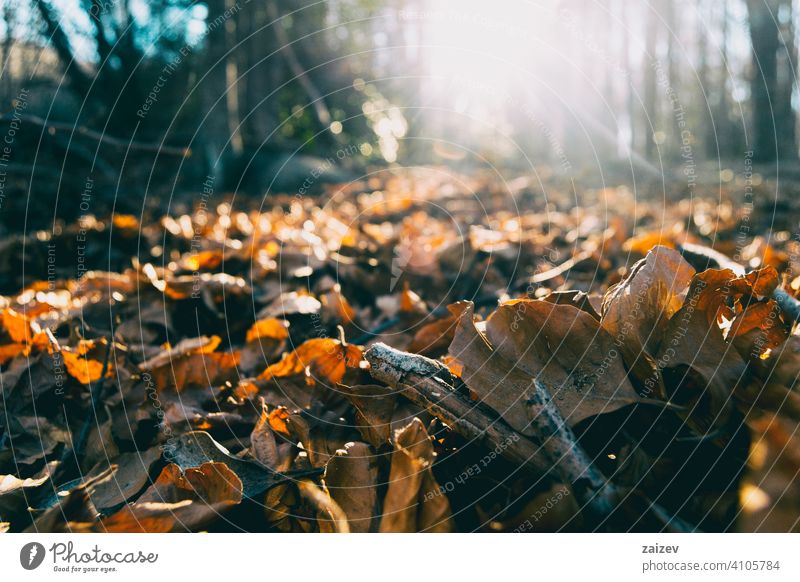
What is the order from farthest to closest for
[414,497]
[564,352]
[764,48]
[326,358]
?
[764,48] → [326,358] → [564,352] → [414,497]

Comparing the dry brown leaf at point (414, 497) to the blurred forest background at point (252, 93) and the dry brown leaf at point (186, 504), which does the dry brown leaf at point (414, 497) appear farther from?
the blurred forest background at point (252, 93)

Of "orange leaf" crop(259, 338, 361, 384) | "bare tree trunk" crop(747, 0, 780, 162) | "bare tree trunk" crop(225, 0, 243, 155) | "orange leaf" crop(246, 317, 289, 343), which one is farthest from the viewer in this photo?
"bare tree trunk" crop(747, 0, 780, 162)

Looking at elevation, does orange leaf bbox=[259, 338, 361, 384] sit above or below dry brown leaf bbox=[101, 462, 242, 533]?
above

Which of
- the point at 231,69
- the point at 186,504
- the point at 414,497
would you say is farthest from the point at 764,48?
the point at 186,504

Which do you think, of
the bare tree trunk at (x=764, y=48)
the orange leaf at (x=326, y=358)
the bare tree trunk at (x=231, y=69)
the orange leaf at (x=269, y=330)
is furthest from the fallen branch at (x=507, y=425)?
the bare tree trunk at (x=764, y=48)

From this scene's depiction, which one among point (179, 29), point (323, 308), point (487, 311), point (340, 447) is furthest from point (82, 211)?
point (179, 29)

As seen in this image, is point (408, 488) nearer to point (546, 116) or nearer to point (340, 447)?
point (340, 447)

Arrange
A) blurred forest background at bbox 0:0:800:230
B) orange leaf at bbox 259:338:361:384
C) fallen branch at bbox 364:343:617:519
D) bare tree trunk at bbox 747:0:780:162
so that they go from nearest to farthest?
fallen branch at bbox 364:343:617:519 < orange leaf at bbox 259:338:361:384 < blurred forest background at bbox 0:0:800:230 < bare tree trunk at bbox 747:0:780:162

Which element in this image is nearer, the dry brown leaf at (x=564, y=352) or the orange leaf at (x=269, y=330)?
the dry brown leaf at (x=564, y=352)

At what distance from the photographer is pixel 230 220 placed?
2590 mm

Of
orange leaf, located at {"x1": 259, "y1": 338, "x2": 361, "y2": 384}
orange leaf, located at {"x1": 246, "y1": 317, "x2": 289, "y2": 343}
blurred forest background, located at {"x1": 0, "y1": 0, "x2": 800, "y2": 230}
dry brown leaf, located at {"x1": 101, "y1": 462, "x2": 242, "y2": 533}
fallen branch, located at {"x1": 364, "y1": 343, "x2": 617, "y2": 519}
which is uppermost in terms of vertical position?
blurred forest background, located at {"x1": 0, "y1": 0, "x2": 800, "y2": 230}

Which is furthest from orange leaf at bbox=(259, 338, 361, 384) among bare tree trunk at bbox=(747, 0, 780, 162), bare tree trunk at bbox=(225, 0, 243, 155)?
bare tree trunk at bbox=(747, 0, 780, 162)

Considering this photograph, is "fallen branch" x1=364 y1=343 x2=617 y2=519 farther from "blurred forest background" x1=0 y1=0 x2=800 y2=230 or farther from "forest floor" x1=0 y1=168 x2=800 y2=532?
"blurred forest background" x1=0 y1=0 x2=800 y2=230

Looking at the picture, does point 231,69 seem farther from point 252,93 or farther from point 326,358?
point 326,358
